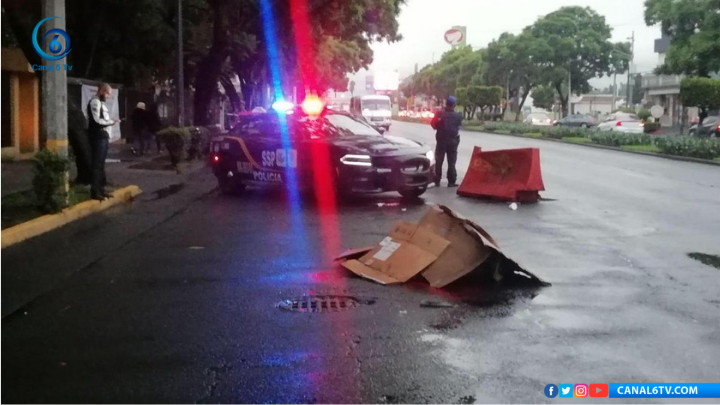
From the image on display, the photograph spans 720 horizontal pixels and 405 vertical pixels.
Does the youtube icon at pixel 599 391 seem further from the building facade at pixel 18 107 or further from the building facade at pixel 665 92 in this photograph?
the building facade at pixel 665 92

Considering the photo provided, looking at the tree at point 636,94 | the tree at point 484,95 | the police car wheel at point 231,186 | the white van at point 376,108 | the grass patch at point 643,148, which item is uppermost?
the tree at point 636,94

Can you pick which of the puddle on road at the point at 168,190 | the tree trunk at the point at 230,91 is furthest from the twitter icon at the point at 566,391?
the tree trunk at the point at 230,91

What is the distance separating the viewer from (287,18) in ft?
87.0

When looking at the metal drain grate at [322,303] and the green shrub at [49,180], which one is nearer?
the metal drain grate at [322,303]

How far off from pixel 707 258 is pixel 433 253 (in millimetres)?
3412

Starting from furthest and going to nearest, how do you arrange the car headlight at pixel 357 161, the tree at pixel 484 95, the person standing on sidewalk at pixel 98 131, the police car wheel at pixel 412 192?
the tree at pixel 484 95, the police car wheel at pixel 412 192, the car headlight at pixel 357 161, the person standing on sidewalk at pixel 98 131

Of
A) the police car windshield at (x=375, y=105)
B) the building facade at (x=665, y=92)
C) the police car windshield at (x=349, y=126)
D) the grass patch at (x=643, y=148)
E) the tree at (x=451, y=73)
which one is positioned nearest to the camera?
the police car windshield at (x=349, y=126)

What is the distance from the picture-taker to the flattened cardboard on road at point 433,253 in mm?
8242

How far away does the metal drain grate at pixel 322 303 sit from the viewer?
7.38 metres

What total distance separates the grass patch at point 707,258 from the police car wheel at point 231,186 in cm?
900

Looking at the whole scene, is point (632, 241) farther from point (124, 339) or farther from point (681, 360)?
point (124, 339)

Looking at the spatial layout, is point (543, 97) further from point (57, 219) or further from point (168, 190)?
point (57, 219)

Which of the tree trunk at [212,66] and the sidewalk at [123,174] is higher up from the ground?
the tree trunk at [212,66]

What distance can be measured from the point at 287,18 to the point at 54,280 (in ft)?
62.4
